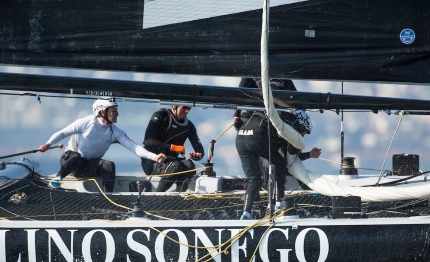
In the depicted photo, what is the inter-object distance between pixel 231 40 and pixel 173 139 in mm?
1560

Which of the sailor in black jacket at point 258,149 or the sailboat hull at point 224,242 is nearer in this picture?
the sailboat hull at point 224,242

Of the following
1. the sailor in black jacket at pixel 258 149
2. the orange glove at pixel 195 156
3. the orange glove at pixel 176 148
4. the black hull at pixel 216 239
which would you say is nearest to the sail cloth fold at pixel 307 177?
the sailor in black jacket at pixel 258 149

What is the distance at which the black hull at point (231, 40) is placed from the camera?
5.67 meters

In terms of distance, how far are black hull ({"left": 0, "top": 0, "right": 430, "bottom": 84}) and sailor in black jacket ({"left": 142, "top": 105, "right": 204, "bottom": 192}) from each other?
1124 millimetres

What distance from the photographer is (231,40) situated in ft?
18.7

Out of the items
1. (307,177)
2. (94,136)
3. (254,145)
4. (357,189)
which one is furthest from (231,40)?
(94,136)

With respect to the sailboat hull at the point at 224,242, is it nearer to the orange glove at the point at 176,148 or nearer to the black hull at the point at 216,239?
the black hull at the point at 216,239

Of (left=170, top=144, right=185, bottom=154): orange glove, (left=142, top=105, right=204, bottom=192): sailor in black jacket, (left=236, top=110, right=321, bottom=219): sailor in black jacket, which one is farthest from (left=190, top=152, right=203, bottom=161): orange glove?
(left=236, top=110, right=321, bottom=219): sailor in black jacket

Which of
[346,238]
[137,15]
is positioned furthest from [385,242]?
[137,15]

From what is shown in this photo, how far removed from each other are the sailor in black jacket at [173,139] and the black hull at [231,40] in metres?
1.12

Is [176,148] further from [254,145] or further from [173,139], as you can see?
[254,145]

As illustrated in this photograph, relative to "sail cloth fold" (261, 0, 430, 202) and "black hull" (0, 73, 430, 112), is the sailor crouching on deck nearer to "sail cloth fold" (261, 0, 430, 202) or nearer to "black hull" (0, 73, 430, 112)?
"black hull" (0, 73, 430, 112)

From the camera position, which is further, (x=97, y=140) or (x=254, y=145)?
(x=97, y=140)

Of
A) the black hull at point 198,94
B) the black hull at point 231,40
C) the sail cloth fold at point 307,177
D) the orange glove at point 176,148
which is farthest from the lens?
the orange glove at point 176,148
